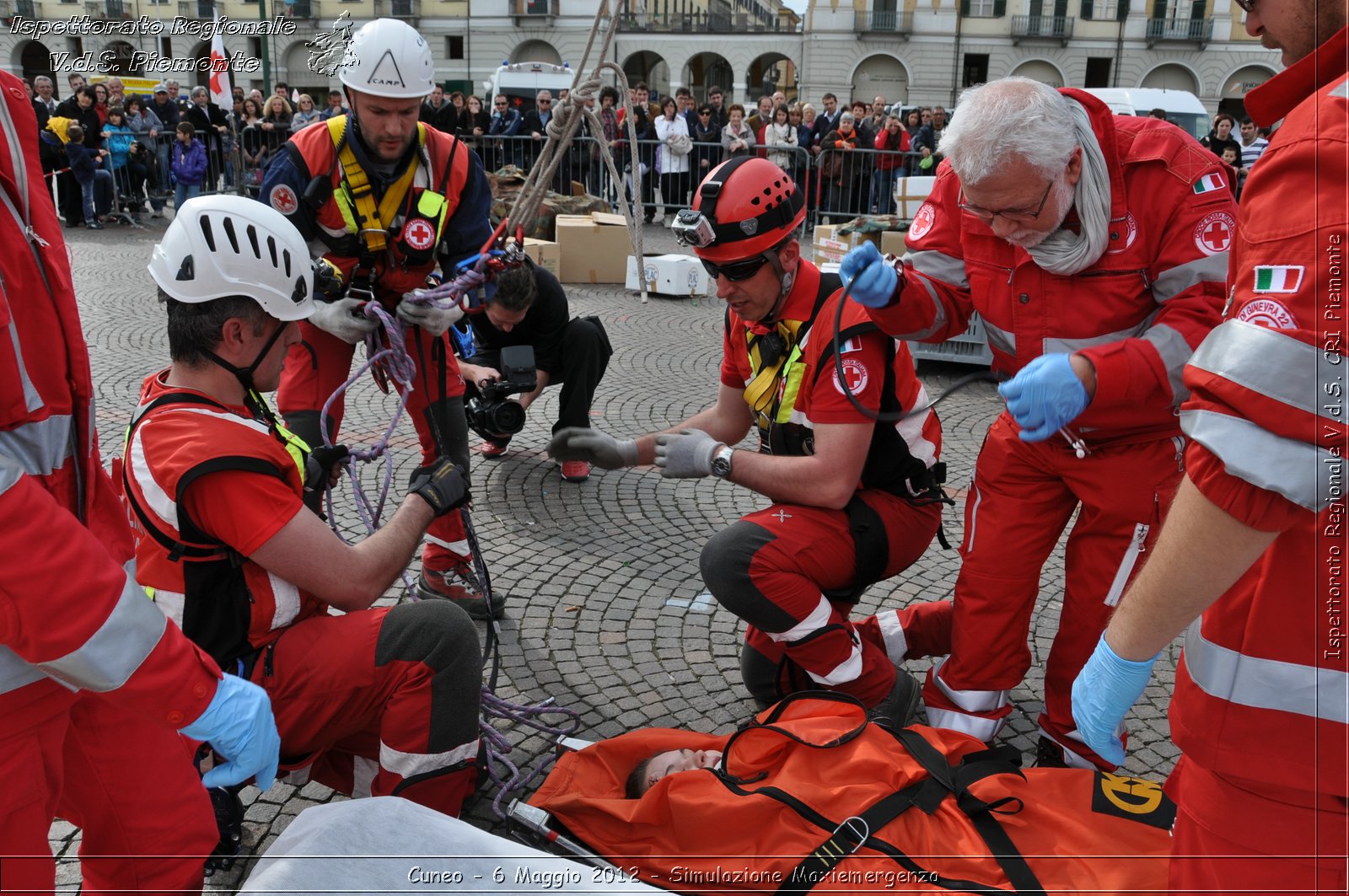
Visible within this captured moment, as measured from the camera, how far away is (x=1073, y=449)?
2916 mm

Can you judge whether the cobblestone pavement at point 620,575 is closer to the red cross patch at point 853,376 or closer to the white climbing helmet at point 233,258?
the red cross patch at point 853,376

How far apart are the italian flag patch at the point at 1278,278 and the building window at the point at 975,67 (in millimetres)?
52599

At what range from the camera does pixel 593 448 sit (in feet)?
11.0

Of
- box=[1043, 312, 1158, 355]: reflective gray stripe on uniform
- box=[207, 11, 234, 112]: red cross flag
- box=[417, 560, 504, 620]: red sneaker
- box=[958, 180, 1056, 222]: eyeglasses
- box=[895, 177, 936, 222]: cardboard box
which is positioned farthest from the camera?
box=[207, 11, 234, 112]: red cross flag

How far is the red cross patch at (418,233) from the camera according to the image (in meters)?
4.13

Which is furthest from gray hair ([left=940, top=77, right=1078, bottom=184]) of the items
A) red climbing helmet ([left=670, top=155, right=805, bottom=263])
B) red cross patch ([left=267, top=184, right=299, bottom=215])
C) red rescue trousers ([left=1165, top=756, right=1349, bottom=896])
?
red cross patch ([left=267, top=184, right=299, bottom=215])

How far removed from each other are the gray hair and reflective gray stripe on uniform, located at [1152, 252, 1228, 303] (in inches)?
17.1

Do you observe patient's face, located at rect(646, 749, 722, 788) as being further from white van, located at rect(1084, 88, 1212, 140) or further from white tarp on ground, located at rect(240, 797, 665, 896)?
white van, located at rect(1084, 88, 1212, 140)

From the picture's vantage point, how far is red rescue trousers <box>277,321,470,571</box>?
409cm

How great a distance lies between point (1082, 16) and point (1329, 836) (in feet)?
178

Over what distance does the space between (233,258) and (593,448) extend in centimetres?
131

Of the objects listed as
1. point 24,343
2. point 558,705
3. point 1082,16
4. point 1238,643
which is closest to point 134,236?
point 558,705

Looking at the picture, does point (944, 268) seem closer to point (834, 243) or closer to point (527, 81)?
point (834, 243)

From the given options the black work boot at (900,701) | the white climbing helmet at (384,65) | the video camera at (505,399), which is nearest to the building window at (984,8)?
the video camera at (505,399)
